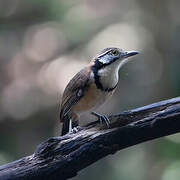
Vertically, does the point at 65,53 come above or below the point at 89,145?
above

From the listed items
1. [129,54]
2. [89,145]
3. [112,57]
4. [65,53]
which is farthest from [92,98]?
[65,53]

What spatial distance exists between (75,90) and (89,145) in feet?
3.94

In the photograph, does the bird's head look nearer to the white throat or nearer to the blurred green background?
the white throat

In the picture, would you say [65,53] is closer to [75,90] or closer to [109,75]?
[75,90]

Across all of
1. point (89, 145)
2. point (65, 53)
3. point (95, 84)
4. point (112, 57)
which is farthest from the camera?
point (65, 53)

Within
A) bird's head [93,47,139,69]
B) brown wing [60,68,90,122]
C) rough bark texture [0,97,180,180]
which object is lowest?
rough bark texture [0,97,180,180]

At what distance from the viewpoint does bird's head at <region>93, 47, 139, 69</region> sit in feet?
16.7

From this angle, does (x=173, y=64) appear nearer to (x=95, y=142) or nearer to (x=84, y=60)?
Answer: (x=84, y=60)

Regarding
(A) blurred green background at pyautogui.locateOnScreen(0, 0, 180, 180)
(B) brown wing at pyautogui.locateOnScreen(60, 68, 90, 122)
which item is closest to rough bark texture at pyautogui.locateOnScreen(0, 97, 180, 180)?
(B) brown wing at pyautogui.locateOnScreen(60, 68, 90, 122)

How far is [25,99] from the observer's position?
9.73 meters

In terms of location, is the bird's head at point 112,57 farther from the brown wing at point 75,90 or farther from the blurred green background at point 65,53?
the blurred green background at point 65,53

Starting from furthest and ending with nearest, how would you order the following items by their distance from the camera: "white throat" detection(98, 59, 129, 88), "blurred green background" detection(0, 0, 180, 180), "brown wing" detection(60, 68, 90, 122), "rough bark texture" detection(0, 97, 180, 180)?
"blurred green background" detection(0, 0, 180, 180), "brown wing" detection(60, 68, 90, 122), "white throat" detection(98, 59, 129, 88), "rough bark texture" detection(0, 97, 180, 180)

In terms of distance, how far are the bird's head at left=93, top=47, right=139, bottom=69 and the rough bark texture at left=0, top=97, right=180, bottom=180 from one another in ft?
3.53

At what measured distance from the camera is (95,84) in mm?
4969
